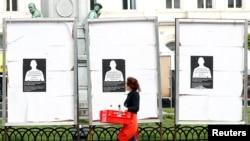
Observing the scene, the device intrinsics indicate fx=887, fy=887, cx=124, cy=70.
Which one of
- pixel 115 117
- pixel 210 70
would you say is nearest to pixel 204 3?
pixel 210 70

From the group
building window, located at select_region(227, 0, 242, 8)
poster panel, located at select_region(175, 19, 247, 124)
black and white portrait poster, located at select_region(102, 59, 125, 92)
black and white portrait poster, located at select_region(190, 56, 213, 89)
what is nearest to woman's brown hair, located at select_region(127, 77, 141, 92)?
black and white portrait poster, located at select_region(102, 59, 125, 92)

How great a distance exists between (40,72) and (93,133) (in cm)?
256

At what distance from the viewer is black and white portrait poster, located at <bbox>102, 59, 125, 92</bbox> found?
16.6 metres

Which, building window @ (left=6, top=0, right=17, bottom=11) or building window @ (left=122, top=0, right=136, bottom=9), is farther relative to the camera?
building window @ (left=122, top=0, right=136, bottom=9)

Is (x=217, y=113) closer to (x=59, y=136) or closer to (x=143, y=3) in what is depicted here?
(x=59, y=136)

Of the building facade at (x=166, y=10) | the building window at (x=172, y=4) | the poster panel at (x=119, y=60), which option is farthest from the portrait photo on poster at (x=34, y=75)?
the building window at (x=172, y=4)

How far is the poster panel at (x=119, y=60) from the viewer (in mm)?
16562

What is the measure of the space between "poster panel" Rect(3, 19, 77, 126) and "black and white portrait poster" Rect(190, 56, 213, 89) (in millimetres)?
2247

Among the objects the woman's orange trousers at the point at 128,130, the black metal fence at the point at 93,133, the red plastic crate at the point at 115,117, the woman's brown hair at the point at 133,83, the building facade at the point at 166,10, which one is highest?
the building facade at the point at 166,10

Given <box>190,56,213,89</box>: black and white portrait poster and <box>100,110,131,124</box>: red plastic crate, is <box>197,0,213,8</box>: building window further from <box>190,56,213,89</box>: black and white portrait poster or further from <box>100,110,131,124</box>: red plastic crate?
<box>100,110,131,124</box>: red plastic crate

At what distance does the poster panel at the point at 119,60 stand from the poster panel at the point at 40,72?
38 cm

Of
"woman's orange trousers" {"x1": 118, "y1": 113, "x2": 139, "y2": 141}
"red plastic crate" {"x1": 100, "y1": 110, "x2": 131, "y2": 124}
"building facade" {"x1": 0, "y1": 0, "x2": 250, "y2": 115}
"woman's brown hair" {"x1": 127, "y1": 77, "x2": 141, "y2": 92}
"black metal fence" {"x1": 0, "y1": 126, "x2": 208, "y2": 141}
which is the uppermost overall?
"building facade" {"x1": 0, "y1": 0, "x2": 250, "y2": 115}

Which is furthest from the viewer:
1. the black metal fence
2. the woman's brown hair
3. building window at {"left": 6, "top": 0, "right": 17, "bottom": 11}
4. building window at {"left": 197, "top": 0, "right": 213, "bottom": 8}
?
building window at {"left": 197, "top": 0, "right": 213, "bottom": 8}

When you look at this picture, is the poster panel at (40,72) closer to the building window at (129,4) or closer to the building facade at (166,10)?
the building facade at (166,10)
